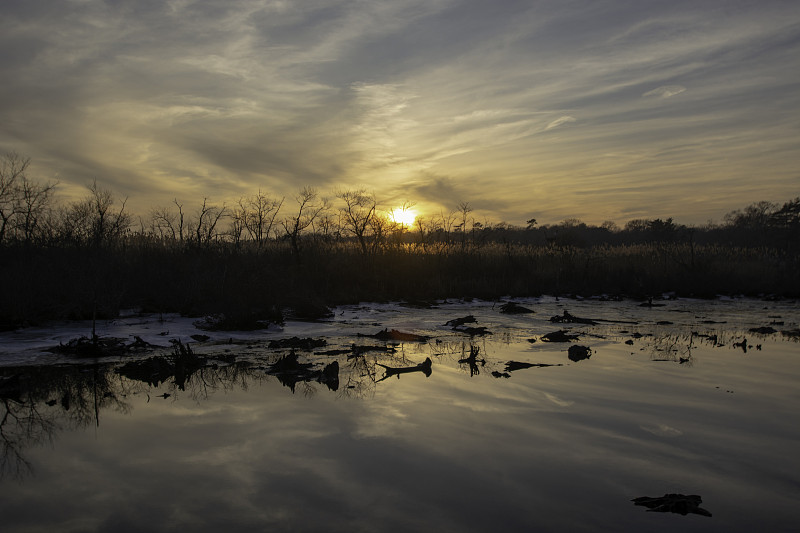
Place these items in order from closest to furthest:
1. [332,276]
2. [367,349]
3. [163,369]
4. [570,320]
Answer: [163,369], [367,349], [570,320], [332,276]

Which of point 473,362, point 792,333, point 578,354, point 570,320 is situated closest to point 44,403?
→ point 473,362

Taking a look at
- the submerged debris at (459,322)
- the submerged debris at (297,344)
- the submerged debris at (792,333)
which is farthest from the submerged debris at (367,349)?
the submerged debris at (792,333)

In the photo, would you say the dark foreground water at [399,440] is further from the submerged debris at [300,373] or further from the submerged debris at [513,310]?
the submerged debris at [513,310]

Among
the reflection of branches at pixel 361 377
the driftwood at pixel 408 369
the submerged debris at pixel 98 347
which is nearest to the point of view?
the reflection of branches at pixel 361 377

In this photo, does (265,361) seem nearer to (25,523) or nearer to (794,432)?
(25,523)

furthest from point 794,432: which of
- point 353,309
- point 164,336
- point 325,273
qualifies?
point 325,273

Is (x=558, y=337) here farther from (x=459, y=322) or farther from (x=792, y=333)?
(x=792, y=333)

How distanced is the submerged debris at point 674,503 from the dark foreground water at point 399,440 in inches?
0.7

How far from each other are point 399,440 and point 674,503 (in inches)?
87.6

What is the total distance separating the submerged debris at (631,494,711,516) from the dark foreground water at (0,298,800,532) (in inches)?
0.7

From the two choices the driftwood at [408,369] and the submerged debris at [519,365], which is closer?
the driftwood at [408,369]

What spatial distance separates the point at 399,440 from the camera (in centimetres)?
472

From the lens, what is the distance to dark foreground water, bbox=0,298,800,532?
3.37m

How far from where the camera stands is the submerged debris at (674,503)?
10.9ft
